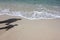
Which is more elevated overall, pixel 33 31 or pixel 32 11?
pixel 32 11

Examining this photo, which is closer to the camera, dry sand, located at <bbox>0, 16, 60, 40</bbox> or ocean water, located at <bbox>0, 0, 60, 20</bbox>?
dry sand, located at <bbox>0, 16, 60, 40</bbox>

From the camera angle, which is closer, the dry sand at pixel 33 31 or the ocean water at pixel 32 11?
the dry sand at pixel 33 31

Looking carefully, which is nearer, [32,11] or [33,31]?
[33,31]

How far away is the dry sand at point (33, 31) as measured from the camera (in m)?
4.88

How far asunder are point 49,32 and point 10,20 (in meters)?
1.91

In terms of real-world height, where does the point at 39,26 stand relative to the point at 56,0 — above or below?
below

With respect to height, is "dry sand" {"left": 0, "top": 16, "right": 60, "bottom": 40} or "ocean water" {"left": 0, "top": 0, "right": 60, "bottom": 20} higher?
"ocean water" {"left": 0, "top": 0, "right": 60, "bottom": 20}

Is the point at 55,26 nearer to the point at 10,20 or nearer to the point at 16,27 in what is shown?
the point at 16,27

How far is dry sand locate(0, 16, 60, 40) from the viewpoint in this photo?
4879 millimetres

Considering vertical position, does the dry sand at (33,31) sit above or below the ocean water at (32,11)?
below

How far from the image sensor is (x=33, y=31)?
5.33 meters

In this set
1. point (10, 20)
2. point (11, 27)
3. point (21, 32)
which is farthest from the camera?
point (10, 20)

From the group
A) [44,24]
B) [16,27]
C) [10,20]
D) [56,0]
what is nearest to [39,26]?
[44,24]

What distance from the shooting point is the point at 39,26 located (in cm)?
582
